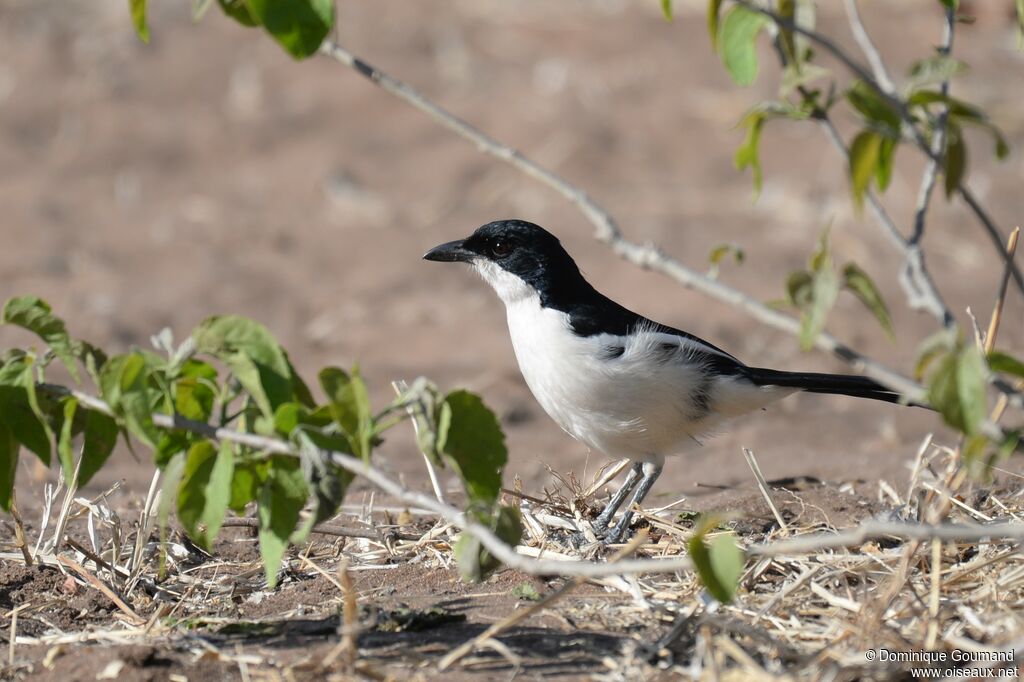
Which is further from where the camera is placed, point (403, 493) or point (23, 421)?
point (23, 421)

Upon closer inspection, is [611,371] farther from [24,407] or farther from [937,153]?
[24,407]

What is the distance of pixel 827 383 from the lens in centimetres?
460

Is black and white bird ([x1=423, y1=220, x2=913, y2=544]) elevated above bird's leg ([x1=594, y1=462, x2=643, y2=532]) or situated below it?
above

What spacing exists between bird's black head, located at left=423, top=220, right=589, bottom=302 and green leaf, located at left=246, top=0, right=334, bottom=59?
2.21 m

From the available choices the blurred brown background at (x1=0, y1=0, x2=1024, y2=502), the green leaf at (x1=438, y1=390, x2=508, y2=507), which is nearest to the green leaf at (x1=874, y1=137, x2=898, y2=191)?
the green leaf at (x1=438, y1=390, x2=508, y2=507)

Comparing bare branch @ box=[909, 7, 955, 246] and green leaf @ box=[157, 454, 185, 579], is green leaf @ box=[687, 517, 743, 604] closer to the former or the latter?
bare branch @ box=[909, 7, 955, 246]

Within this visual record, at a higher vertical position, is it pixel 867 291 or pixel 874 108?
pixel 874 108

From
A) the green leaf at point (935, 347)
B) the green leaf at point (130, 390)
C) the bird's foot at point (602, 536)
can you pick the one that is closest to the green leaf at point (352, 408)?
the green leaf at point (130, 390)

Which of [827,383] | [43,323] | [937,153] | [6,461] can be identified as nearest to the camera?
[937,153]

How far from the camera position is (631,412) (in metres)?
4.67

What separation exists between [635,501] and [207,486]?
213cm

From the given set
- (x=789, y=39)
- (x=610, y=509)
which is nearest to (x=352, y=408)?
(x=789, y=39)

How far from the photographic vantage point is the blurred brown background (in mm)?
8469

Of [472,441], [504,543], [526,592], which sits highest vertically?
[472,441]
